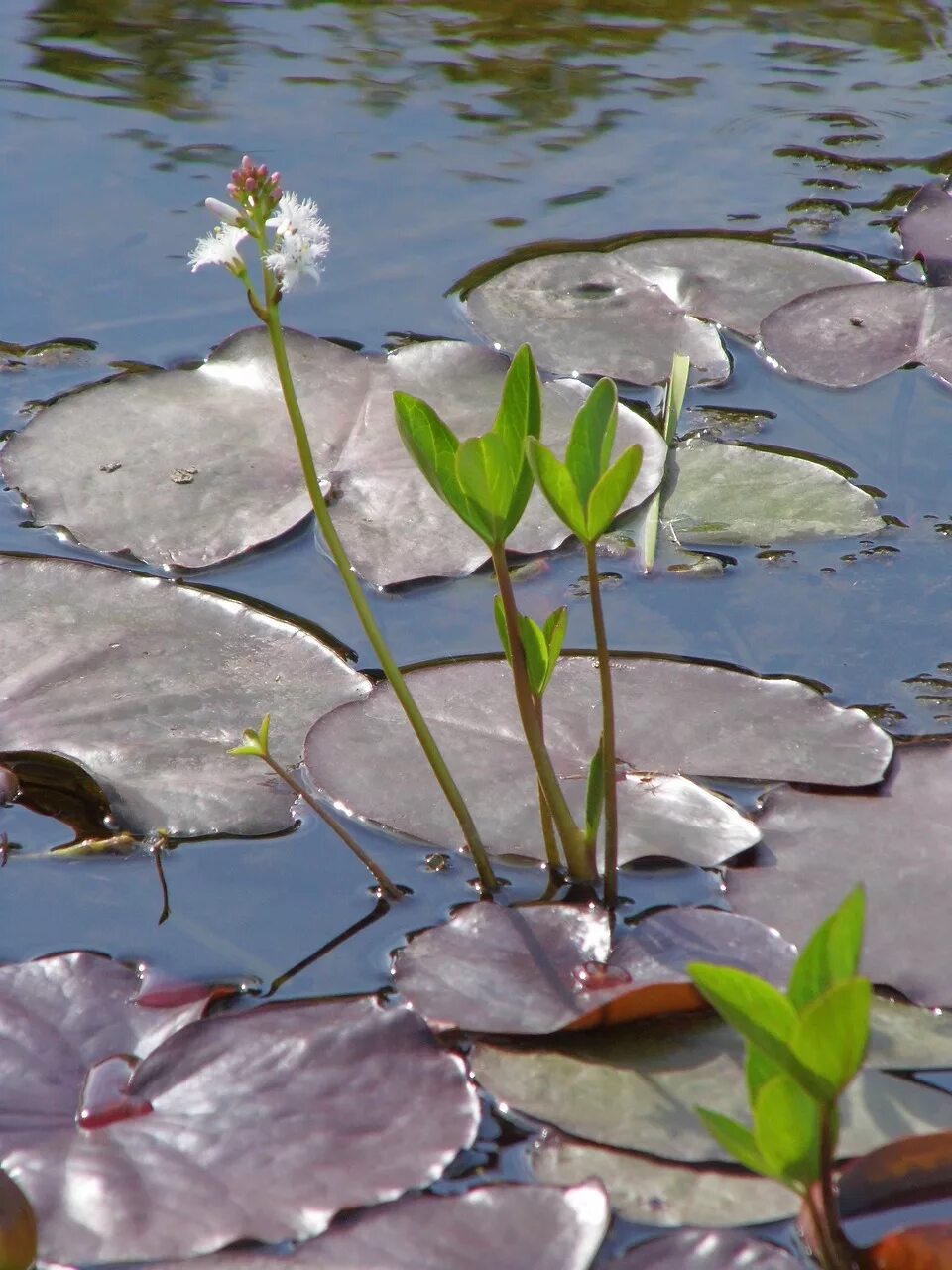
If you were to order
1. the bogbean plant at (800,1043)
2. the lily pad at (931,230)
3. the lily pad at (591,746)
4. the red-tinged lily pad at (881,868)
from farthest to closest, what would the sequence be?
the lily pad at (931,230), the lily pad at (591,746), the red-tinged lily pad at (881,868), the bogbean plant at (800,1043)

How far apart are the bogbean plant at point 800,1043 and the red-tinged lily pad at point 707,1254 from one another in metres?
0.06

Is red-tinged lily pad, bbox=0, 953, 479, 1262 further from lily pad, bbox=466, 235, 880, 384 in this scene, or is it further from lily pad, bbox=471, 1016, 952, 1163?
lily pad, bbox=466, 235, 880, 384

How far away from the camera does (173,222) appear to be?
82.9 inches

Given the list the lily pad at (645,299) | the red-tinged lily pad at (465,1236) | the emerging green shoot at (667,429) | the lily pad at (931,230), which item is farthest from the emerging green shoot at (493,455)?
the lily pad at (931,230)

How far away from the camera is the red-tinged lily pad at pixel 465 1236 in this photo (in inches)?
31.6

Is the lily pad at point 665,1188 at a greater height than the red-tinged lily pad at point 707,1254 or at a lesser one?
lesser

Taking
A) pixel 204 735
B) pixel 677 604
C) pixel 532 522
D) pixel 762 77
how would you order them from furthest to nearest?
pixel 762 77
pixel 532 522
pixel 677 604
pixel 204 735

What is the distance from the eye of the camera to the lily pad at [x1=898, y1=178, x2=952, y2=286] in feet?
6.51

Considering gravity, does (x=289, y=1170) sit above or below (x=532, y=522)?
below

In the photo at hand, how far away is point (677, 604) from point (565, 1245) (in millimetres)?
763

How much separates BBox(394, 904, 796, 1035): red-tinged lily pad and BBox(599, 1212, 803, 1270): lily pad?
0.57 ft

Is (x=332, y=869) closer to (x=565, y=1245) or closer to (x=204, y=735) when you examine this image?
(x=204, y=735)

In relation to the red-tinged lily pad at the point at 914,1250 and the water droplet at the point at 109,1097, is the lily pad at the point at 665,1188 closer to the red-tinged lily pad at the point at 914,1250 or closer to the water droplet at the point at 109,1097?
the red-tinged lily pad at the point at 914,1250

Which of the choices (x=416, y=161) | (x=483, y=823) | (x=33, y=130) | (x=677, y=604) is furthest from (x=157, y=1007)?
(x=33, y=130)
